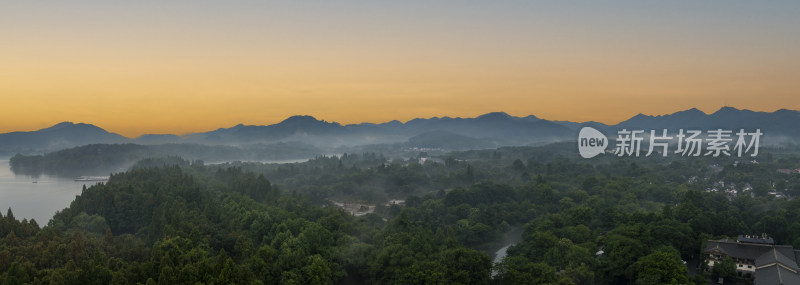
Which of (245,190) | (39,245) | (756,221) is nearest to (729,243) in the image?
(756,221)

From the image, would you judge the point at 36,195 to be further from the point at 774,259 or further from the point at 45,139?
the point at 45,139

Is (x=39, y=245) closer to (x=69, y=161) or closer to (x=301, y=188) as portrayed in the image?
(x=301, y=188)

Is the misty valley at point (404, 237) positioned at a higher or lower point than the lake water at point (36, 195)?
higher

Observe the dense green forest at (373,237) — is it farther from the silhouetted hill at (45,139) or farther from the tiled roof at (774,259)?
the silhouetted hill at (45,139)

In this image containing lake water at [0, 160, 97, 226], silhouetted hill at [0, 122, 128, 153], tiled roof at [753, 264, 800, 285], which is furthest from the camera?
silhouetted hill at [0, 122, 128, 153]

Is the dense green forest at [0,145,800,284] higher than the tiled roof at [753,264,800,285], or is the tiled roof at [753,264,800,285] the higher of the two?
the dense green forest at [0,145,800,284]

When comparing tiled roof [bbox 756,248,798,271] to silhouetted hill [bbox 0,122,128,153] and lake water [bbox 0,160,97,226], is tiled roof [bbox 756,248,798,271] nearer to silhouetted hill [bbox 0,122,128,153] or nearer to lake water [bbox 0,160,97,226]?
lake water [bbox 0,160,97,226]

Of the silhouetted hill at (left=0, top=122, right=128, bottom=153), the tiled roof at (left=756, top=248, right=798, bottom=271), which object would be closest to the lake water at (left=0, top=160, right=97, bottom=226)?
the tiled roof at (left=756, top=248, right=798, bottom=271)

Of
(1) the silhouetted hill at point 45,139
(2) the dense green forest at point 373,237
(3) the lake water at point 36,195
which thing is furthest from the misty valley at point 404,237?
(1) the silhouetted hill at point 45,139

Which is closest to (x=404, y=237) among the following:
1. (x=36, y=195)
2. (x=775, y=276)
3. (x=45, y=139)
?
(x=775, y=276)
